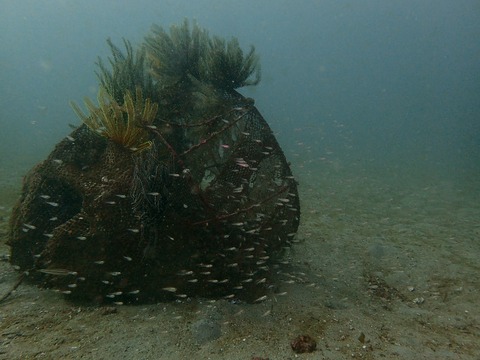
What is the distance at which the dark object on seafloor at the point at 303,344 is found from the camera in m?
3.99

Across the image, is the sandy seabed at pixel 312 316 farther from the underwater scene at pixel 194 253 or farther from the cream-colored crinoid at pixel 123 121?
the cream-colored crinoid at pixel 123 121

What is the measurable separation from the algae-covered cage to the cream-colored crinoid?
0.02 metres

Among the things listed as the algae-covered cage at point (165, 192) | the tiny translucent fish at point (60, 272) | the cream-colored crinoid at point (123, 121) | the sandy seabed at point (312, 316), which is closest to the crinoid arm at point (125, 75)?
the algae-covered cage at point (165, 192)

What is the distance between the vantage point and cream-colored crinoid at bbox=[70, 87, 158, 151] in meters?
4.88

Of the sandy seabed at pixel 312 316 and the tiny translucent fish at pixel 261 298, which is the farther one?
the tiny translucent fish at pixel 261 298

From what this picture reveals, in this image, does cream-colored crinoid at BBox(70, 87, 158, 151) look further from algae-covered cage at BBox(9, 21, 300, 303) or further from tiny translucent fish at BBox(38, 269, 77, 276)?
tiny translucent fish at BBox(38, 269, 77, 276)

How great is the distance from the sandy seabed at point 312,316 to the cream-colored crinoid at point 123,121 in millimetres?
2733

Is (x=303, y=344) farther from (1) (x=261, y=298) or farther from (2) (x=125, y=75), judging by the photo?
(2) (x=125, y=75)

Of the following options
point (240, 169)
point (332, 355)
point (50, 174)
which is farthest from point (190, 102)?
point (332, 355)

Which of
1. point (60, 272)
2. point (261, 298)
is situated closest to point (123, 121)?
point (60, 272)

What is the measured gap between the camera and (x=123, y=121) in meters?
5.02

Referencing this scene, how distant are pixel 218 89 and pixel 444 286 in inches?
241

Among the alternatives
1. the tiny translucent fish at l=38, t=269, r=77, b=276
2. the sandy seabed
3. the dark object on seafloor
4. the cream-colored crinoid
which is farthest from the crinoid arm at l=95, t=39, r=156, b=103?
the dark object on seafloor

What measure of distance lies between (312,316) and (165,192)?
3076 millimetres
